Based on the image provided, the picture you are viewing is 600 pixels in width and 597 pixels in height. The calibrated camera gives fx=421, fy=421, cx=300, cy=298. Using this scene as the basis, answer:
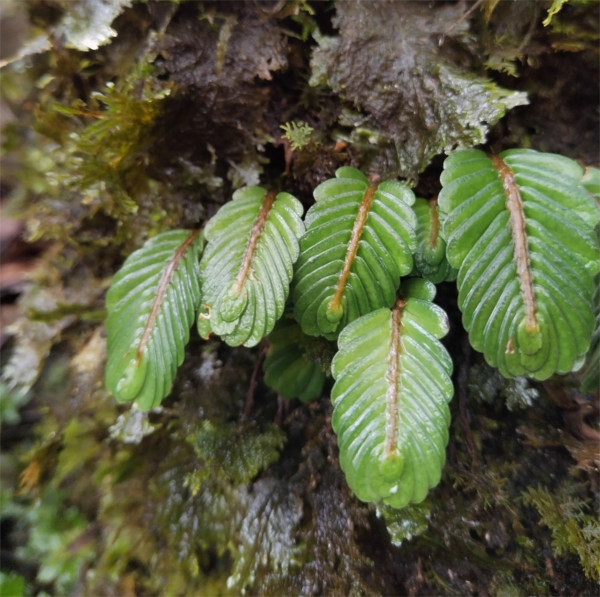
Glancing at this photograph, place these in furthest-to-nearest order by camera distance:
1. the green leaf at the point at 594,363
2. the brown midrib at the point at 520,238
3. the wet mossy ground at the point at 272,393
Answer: the wet mossy ground at the point at 272,393, the green leaf at the point at 594,363, the brown midrib at the point at 520,238

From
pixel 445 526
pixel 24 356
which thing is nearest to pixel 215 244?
pixel 445 526

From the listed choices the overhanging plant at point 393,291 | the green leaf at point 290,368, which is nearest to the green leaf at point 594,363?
the overhanging plant at point 393,291

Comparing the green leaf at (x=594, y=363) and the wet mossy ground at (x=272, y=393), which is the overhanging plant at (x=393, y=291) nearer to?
the green leaf at (x=594, y=363)

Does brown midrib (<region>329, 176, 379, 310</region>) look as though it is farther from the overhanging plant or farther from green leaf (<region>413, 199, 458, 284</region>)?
green leaf (<region>413, 199, 458, 284</region>)

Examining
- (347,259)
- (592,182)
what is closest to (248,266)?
(347,259)

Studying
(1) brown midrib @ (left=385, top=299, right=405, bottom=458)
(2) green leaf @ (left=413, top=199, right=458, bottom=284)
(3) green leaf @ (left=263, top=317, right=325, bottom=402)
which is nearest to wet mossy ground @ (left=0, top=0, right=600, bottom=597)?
(3) green leaf @ (left=263, top=317, right=325, bottom=402)
